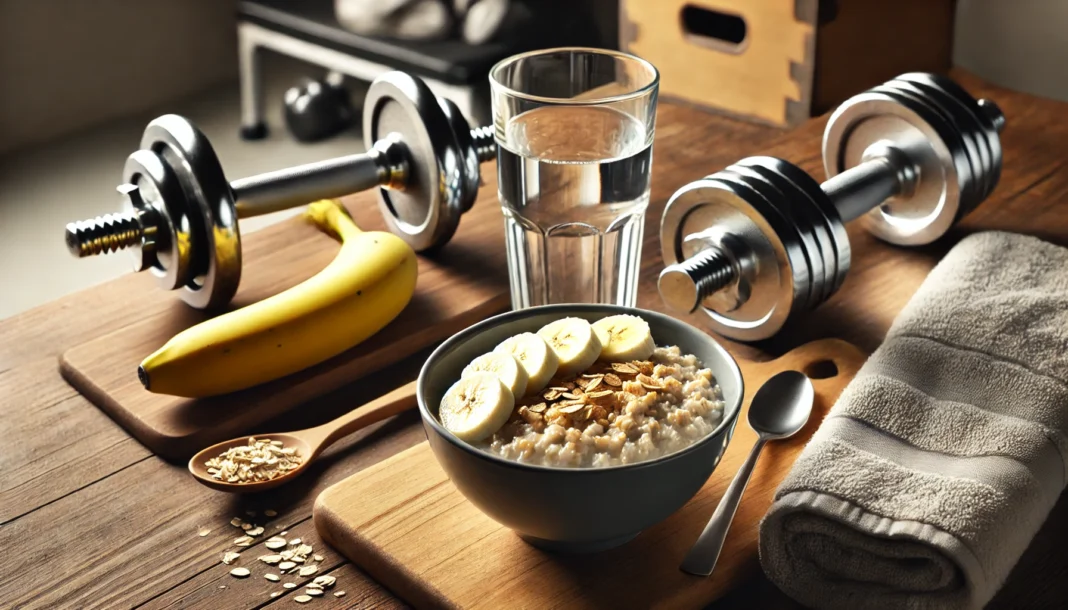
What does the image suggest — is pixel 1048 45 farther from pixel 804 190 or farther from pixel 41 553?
pixel 41 553

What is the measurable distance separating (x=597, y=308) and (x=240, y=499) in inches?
11.6

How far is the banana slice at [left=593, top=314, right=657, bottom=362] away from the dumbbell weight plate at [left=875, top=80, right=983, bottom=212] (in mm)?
470

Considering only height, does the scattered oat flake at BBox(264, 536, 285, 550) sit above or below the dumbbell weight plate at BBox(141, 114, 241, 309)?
below

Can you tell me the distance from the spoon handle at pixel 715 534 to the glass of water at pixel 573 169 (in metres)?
0.27

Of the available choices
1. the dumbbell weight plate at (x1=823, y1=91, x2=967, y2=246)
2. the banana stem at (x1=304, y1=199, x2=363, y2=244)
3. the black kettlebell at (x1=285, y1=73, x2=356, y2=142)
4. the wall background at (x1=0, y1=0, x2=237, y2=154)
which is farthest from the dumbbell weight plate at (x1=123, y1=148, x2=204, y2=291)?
the wall background at (x1=0, y1=0, x2=237, y2=154)

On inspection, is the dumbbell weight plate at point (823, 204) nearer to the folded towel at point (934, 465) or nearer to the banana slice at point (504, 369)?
the folded towel at point (934, 465)

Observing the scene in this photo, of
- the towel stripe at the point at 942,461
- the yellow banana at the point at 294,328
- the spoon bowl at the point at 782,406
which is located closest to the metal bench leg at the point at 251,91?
the yellow banana at the point at 294,328

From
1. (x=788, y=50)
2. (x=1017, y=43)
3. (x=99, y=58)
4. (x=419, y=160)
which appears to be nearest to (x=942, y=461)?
(x=419, y=160)

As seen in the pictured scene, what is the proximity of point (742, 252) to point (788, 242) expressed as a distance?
0.15 ft

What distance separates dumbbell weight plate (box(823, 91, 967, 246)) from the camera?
108 centimetres

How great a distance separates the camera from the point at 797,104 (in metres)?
1.41

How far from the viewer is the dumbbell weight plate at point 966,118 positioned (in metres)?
1.08

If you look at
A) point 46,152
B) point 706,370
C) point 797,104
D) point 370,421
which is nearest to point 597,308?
point 706,370

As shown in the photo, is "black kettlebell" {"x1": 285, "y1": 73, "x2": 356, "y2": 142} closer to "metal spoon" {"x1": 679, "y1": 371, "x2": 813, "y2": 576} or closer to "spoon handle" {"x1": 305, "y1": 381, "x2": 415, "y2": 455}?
"spoon handle" {"x1": 305, "y1": 381, "x2": 415, "y2": 455}
